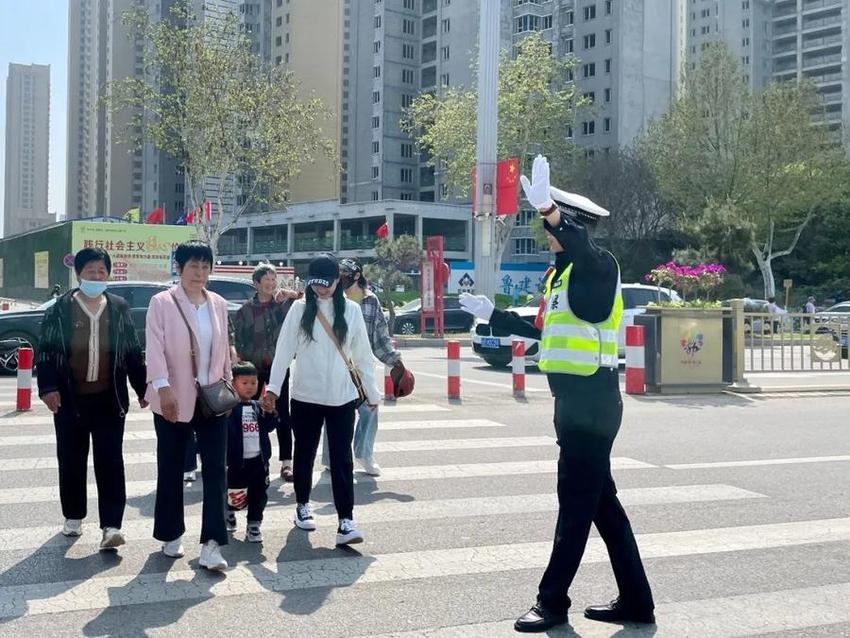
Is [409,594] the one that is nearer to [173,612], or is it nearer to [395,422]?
[173,612]

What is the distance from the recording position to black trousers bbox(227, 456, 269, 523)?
5.81 m

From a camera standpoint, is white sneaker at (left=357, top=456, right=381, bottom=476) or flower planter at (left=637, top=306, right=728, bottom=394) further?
flower planter at (left=637, top=306, right=728, bottom=394)

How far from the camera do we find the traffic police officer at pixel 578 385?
4.23 metres

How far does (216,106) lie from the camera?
A: 3456cm

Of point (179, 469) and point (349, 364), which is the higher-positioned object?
point (349, 364)

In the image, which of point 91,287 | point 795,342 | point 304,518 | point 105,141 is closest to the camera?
point 91,287

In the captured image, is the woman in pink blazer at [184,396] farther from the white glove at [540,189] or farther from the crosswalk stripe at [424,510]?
the white glove at [540,189]

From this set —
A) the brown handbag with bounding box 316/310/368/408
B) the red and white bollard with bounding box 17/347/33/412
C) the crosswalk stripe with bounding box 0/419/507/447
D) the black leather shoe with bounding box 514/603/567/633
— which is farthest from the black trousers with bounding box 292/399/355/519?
the red and white bollard with bounding box 17/347/33/412

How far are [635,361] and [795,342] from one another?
172 inches

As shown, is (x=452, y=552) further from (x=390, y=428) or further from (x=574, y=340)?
(x=390, y=428)

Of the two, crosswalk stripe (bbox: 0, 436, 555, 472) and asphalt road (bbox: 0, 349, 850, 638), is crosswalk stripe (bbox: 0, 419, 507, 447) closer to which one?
asphalt road (bbox: 0, 349, 850, 638)

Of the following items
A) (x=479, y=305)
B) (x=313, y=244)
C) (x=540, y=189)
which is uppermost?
(x=313, y=244)

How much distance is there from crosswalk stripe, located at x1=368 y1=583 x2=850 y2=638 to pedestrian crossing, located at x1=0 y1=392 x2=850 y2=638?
0.04 ft

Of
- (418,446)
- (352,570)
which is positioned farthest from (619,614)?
(418,446)
